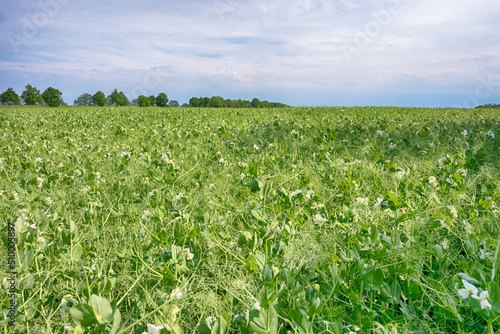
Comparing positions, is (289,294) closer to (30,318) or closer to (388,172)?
(30,318)

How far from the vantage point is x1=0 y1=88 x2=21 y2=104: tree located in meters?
84.3

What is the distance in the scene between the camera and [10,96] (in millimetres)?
85625

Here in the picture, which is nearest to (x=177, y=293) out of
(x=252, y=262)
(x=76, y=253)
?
(x=252, y=262)

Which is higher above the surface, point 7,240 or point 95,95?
point 95,95

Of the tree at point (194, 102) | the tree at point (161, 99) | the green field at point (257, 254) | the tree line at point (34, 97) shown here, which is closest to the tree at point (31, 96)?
the tree line at point (34, 97)

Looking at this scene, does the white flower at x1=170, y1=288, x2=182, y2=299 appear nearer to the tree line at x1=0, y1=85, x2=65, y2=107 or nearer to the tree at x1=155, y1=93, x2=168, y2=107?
the tree at x1=155, y1=93, x2=168, y2=107

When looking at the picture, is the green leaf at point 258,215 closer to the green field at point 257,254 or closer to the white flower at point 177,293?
the green field at point 257,254

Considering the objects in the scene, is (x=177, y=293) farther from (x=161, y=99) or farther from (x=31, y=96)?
(x=31, y=96)

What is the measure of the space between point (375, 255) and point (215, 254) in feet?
4.01

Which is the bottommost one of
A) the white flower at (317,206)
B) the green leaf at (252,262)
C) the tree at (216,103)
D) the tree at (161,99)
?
the green leaf at (252,262)

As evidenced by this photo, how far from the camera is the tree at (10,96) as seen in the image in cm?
8428

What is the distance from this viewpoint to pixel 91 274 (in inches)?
79.0

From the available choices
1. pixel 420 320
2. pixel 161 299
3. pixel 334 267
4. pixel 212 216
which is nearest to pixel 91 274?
pixel 161 299

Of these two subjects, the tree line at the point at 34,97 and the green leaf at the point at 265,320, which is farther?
the tree line at the point at 34,97
